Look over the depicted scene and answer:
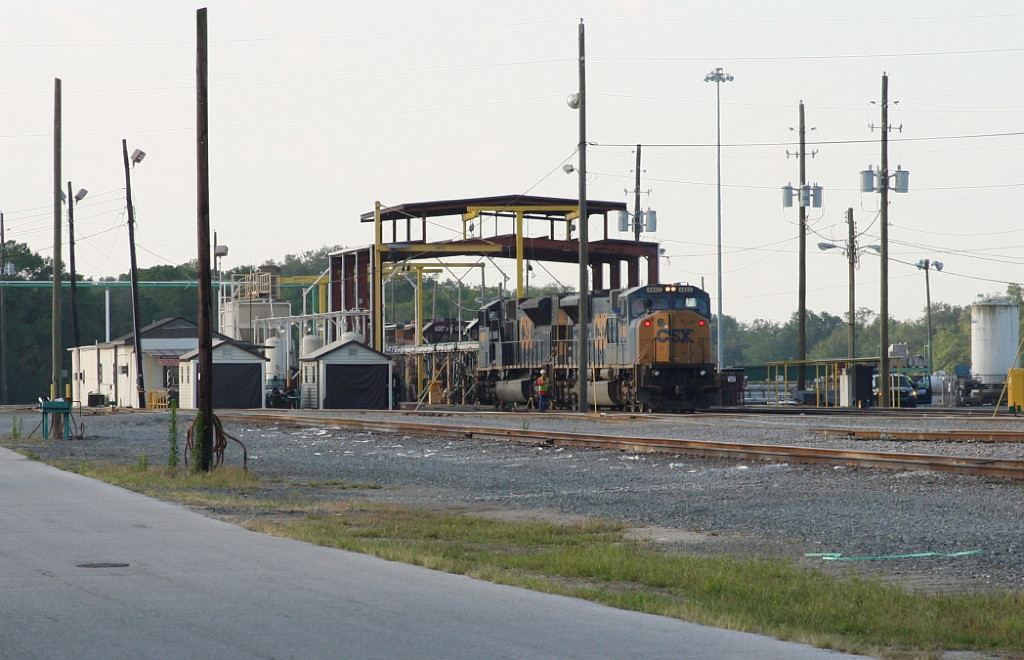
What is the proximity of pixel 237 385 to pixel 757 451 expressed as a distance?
32.0m

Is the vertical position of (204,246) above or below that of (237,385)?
above

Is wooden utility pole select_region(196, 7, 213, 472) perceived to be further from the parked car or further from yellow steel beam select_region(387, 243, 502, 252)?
yellow steel beam select_region(387, 243, 502, 252)

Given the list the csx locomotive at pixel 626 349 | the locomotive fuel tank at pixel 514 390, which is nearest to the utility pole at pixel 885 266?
the csx locomotive at pixel 626 349

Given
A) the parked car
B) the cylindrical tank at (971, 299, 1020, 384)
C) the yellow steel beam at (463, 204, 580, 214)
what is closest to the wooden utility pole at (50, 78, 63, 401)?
the yellow steel beam at (463, 204, 580, 214)

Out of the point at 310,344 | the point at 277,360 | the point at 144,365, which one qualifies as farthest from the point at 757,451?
the point at 277,360

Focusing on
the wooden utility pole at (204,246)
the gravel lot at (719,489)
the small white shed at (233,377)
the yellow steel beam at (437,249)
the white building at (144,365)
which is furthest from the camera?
the white building at (144,365)

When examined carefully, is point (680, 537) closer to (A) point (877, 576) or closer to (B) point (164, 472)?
(A) point (877, 576)

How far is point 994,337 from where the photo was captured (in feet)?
175

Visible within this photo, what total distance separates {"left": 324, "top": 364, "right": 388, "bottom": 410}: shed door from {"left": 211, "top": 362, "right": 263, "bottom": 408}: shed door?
9.02 feet

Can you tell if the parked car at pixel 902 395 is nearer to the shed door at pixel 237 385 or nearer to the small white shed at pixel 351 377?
the small white shed at pixel 351 377

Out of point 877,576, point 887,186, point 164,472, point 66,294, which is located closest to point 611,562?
point 877,576

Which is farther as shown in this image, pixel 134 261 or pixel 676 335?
pixel 134 261

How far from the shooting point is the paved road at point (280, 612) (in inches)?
A: 223

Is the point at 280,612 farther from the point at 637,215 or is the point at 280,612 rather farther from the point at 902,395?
the point at 637,215
